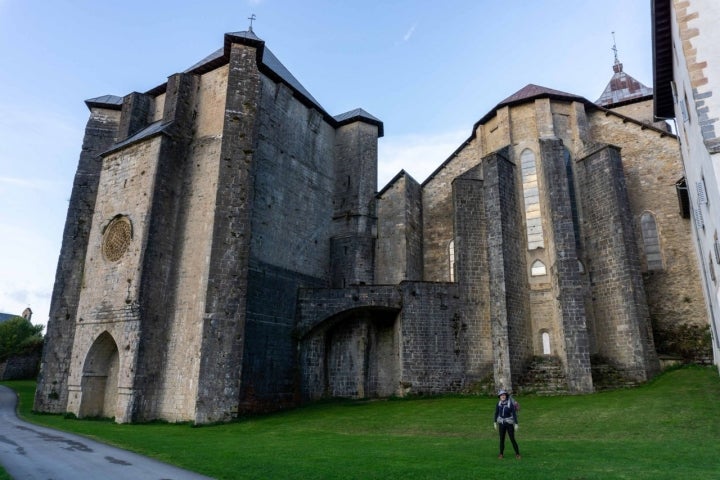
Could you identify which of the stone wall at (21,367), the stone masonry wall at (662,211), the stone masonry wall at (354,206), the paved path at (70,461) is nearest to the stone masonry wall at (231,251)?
the paved path at (70,461)

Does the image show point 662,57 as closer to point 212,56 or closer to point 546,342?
point 546,342

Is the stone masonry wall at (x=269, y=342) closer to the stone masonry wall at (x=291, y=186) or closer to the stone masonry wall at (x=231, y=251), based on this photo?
the stone masonry wall at (x=231, y=251)

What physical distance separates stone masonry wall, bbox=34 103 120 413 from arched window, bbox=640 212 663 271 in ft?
80.8

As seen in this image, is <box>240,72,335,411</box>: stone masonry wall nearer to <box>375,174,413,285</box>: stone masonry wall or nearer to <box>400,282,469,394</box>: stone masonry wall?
<box>375,174,413,285</box>: stone masonry wall

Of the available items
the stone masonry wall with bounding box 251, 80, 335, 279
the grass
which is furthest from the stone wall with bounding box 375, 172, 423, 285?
the grass

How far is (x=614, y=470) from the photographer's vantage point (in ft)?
23.5

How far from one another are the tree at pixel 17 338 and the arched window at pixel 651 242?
4098cm

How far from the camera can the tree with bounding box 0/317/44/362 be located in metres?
37.0

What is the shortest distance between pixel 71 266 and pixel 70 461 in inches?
579

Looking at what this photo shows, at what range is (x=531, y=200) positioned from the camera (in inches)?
829

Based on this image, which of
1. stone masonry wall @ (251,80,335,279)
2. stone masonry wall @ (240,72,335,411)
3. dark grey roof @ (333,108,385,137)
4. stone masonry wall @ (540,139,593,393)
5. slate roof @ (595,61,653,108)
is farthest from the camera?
slate roof @ (595,61,653,108)

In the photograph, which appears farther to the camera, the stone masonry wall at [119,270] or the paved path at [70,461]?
the stone masonry wall at [119,270]

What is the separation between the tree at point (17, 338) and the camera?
37.0 m

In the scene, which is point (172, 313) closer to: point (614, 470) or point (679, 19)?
point (614, 470)
